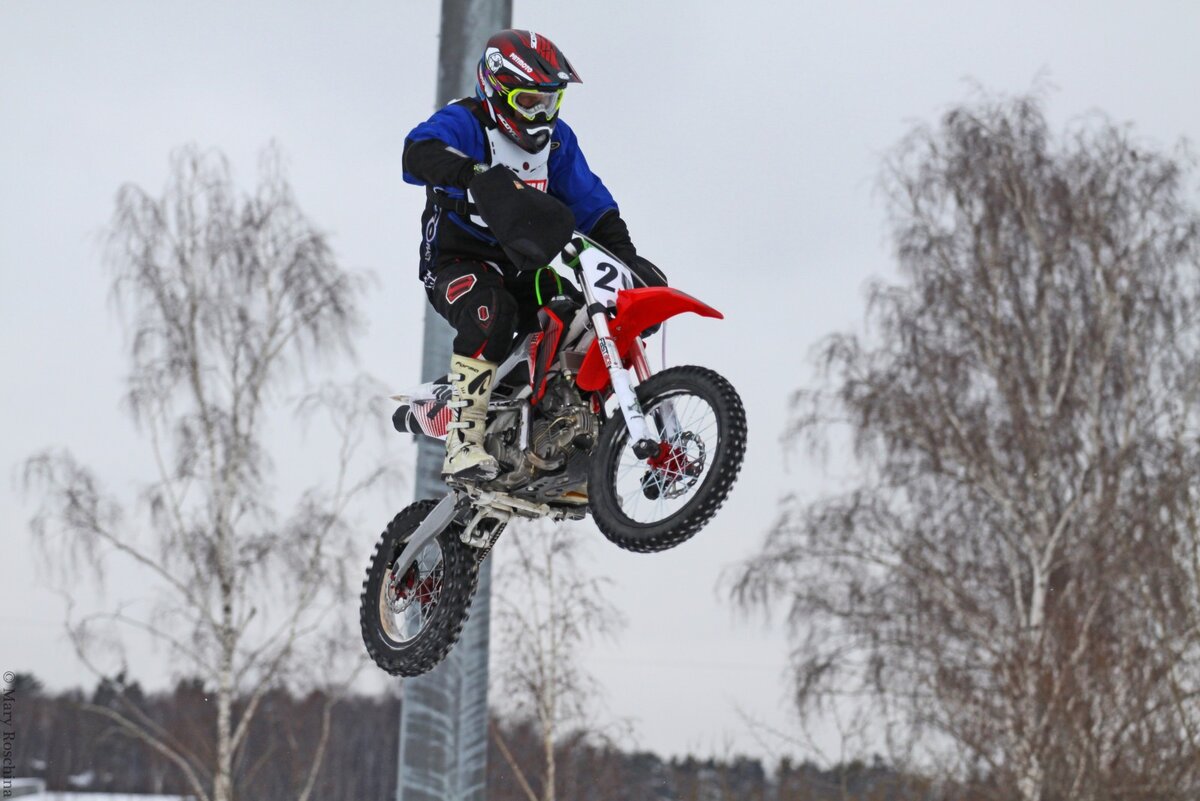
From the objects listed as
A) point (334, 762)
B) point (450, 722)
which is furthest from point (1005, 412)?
point (334, 762)

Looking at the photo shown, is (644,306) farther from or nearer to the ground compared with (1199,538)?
nearer to the ground

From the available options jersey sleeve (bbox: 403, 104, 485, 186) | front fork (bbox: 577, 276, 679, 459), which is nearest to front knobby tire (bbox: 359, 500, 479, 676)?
front fork (bbox: 577, 276, 679, 459)

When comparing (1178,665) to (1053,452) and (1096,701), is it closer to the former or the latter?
(1096,701)

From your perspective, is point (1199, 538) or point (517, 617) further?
point (517, 617)

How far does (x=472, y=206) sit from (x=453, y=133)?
301 millimetres

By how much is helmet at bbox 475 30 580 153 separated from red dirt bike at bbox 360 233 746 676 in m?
0.48

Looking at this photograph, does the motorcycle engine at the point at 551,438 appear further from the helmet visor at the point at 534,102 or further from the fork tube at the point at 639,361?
the helmet visor at the point at 534,102

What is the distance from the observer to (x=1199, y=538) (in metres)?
13.5

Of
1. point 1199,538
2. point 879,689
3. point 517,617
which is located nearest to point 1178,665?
point 1199,538

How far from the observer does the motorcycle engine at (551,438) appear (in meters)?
5.95

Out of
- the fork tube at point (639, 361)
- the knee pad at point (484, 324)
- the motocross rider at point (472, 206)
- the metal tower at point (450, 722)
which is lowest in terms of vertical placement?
the metal tower at point (450, 722)

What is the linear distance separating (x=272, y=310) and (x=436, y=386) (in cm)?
1558

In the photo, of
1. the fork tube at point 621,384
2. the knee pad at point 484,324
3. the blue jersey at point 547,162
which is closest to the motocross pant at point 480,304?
the knee pad at point 484,324

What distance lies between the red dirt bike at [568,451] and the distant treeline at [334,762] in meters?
6.46
